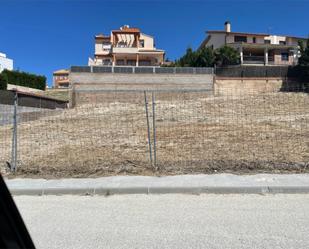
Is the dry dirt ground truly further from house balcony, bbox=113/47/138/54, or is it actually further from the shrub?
house balcony, bbox=113/47/138/54

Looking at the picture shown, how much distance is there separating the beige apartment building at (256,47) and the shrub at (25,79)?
28.1 meters

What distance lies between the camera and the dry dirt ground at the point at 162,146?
819 centimetres

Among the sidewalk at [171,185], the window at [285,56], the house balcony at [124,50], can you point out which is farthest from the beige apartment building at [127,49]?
the sidewalk at [171,185]

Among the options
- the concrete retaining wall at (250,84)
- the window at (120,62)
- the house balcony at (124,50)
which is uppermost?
the house balcony at (124,50)

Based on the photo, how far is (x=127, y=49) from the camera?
5997cm

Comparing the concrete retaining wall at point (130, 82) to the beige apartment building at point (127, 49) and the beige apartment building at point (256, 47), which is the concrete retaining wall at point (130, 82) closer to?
the beige apartment building at point (256, 47)

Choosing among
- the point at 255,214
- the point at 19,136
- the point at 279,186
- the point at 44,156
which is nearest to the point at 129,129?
the point at 19,136

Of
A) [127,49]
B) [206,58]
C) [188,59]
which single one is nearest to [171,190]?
[206,58]

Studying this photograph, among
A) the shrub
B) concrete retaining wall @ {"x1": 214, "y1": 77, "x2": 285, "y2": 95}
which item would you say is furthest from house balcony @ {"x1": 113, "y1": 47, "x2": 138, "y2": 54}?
concrete retaining wall @ {"x1": 214, "y1": 77, "x2": 285, "y2": 95}

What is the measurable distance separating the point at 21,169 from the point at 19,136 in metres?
5.91

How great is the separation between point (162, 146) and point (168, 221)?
6064mm

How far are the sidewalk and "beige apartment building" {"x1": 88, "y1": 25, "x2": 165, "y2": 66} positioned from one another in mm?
53387

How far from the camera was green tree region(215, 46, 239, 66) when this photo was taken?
45094 mm

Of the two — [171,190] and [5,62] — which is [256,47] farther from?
[171,190]
